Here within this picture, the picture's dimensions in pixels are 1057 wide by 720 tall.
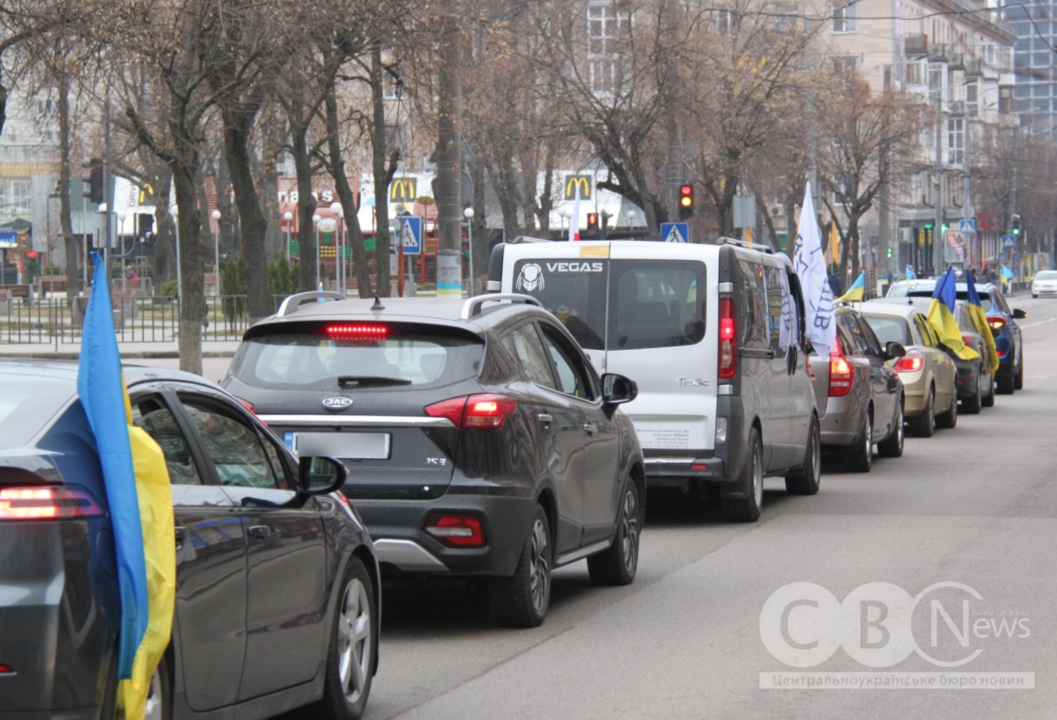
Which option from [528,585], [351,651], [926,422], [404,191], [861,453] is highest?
[404,191]

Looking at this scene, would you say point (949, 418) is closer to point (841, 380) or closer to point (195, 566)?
point (841, 380)

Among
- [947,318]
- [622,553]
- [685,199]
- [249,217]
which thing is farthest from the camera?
[685,199]

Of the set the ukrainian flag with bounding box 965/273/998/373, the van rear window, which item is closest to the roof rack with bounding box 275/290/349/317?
the van rear window

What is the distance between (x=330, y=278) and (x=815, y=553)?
209 feet

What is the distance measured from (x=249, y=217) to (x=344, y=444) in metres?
17.9

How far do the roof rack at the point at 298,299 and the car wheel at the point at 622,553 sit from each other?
6.94 ft

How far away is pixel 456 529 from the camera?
752 cm

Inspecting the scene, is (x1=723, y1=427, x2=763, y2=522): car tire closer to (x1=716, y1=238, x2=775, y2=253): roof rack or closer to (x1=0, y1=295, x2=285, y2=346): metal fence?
(x1=716, y1=238, x2=775, y2=253): roof rack

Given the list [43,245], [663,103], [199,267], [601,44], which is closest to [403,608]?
[199,267]

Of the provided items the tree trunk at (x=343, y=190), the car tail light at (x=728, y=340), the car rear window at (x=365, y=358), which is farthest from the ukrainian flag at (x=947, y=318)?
the car rear window at (x=365, y=358)

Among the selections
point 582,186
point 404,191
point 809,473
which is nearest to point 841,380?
point 809,473

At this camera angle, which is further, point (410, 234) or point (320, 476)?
point (410, 234)

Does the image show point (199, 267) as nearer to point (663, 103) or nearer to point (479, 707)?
point (479, 707)

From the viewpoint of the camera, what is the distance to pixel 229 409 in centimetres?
555
